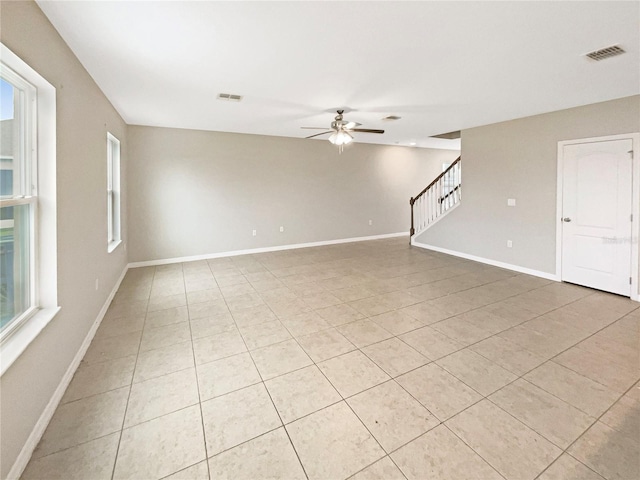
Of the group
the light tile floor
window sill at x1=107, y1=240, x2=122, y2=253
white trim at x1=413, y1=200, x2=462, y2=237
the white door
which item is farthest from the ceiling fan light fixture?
window sill at x1=107, y1=240, x2=122, y2=253

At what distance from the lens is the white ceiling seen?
2057 millimetres

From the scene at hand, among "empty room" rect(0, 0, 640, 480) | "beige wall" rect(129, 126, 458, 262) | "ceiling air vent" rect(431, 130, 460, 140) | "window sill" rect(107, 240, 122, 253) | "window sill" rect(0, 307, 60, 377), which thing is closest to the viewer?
"window sill" rect(0, 307, 60, 377)

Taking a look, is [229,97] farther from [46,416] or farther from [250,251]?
[46,416]

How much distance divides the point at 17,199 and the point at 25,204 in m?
0.11

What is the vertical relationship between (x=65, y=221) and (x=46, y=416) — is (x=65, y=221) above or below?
above

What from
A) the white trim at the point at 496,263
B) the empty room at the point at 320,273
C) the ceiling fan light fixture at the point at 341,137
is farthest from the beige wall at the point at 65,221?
the white trim at the point at 496,263

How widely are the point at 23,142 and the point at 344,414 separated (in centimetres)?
274

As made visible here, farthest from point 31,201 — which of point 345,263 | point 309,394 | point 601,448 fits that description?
point 345,263

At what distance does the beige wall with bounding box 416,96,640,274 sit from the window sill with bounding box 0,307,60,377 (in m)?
6.08

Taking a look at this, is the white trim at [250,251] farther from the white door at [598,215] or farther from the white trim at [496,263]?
the white door at [598,215]

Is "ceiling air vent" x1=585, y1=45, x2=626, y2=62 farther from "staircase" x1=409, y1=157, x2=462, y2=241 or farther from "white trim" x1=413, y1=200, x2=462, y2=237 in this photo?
"staircase" x1=409, y1=157, x2=462, y2=241

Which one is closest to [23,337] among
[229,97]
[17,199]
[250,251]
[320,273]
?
[17,199]

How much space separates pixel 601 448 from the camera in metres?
1.63

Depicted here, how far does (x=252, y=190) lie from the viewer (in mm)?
6445
